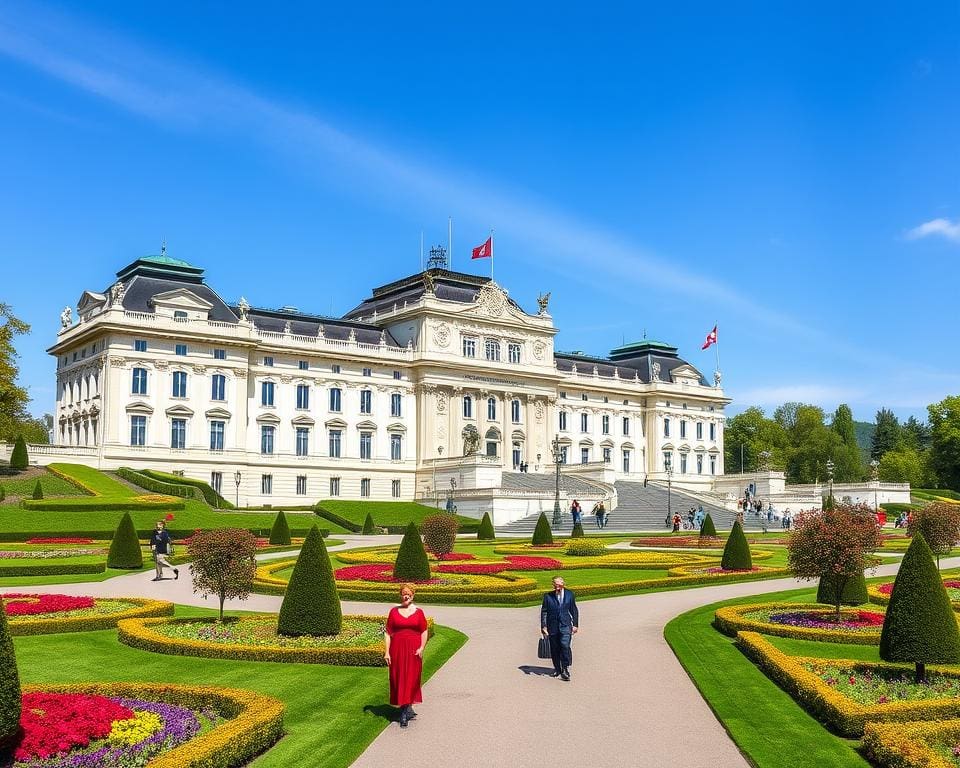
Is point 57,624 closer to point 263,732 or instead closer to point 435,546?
point 263,732

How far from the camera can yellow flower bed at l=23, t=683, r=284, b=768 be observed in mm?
11336

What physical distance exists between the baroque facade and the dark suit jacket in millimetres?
51629

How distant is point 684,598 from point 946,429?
88.9 metres

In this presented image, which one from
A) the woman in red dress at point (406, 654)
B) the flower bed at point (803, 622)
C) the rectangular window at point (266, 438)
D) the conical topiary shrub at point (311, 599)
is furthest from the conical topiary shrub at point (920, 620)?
the rectangular window at point (266, 438)

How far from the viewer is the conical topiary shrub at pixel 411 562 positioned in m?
30.4

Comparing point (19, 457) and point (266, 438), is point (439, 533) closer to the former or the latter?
point (19, 457)

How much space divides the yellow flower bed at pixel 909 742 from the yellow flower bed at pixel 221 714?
7.20m

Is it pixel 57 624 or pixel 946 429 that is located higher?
pixel 946 429

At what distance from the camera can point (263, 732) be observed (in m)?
12.6

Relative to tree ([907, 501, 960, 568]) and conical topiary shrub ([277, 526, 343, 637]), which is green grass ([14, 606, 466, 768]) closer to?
conical topiary shrub ([277, 526, 343, 637])

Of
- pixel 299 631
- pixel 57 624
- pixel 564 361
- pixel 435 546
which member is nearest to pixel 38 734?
pixel 299 631

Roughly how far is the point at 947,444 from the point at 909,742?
10430cm

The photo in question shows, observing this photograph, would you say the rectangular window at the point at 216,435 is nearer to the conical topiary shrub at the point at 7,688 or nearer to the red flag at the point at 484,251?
the red flag at the point at 484,251

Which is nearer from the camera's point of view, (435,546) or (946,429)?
(435,546)
